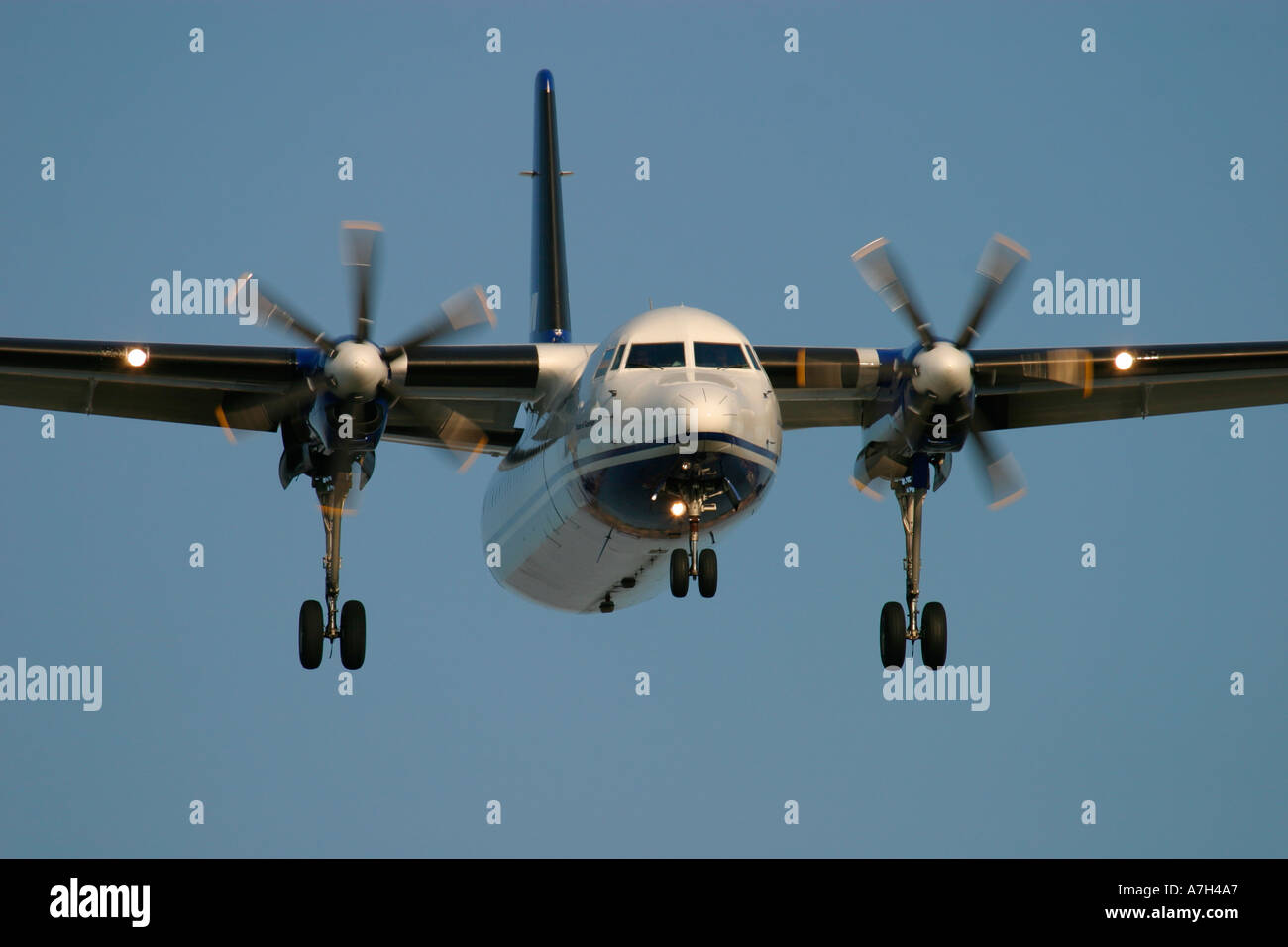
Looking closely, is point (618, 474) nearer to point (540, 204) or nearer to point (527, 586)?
point (527, 586)

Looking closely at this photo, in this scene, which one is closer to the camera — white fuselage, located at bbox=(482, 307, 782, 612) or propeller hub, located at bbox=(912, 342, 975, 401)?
white fuselage, located at bbox=(482, 307, 782, 612)

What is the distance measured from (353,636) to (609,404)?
6.40 meters

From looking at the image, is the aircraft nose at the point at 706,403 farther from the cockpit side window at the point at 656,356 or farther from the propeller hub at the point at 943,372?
the propeller hub at the point at 943,372

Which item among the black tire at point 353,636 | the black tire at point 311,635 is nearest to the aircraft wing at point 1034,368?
the black tire at point 353,636

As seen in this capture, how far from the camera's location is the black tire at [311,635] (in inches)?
1063

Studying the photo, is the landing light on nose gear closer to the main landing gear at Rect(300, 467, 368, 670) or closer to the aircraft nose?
the aircraft nose

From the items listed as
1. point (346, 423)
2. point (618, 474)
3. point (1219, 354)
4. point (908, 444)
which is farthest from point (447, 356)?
point (1219, 354)

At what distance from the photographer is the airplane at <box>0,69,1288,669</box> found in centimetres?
2305

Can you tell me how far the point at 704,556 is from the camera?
23.1 m

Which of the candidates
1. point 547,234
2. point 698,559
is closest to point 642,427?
point 698,559

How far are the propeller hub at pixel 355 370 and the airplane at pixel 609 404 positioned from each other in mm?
27

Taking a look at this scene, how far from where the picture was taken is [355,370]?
80.1 feet

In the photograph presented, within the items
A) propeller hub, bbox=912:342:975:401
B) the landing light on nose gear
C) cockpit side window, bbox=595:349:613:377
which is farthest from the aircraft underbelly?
propeller hub, bbox=912:342:975:401
